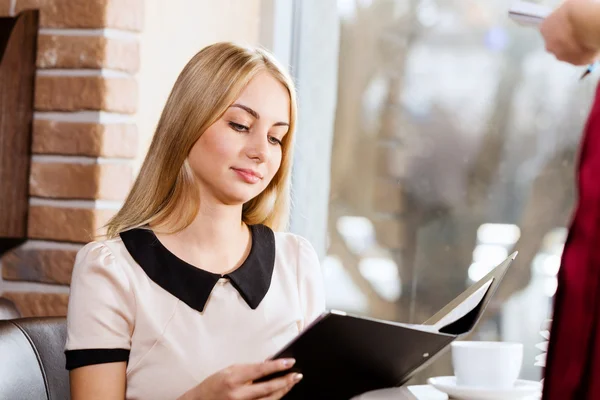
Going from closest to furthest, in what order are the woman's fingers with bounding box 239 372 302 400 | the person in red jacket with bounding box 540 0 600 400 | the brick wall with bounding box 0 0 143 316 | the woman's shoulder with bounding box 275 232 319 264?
the person in red jacket with bounding box 540 0 600 400
the woman's fingers with bounding box 239 372 302 400
the woman's shoulder with bounding box 275 232 319 264
the brick wall with bounding box 0 0 143 316

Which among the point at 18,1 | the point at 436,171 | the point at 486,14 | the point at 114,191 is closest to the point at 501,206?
the point at 436,171

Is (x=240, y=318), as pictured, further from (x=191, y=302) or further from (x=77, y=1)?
(x=77, y=1)

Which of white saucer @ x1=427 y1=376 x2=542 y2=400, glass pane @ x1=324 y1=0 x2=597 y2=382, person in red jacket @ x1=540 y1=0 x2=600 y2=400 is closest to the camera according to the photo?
person in red jacket @ x1=540 y1=0 x2=600 y2=400

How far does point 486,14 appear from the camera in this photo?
80.4 inches

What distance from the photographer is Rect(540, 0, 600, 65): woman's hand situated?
2.63 feet

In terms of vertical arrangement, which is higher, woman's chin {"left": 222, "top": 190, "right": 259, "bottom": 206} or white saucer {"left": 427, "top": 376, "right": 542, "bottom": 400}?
woman's chin {"left": 222, "top": 190, "right": 259, "bottom": 206}

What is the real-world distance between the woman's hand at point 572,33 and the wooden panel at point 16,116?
4.02 ft

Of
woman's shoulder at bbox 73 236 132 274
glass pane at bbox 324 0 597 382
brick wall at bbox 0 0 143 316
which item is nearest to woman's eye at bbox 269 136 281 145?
woman's shoulder at bbox 73 236 132 274

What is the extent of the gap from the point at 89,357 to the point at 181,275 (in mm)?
179

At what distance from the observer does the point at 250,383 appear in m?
1.13

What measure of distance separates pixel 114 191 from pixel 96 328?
58 centimetres

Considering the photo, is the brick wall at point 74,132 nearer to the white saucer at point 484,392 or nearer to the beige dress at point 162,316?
the beige dress at point 162,316

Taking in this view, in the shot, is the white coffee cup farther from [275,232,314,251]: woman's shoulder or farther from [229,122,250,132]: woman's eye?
[229,122,250,132]: woman's eye

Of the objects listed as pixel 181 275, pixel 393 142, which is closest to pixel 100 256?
pixel 181 275
